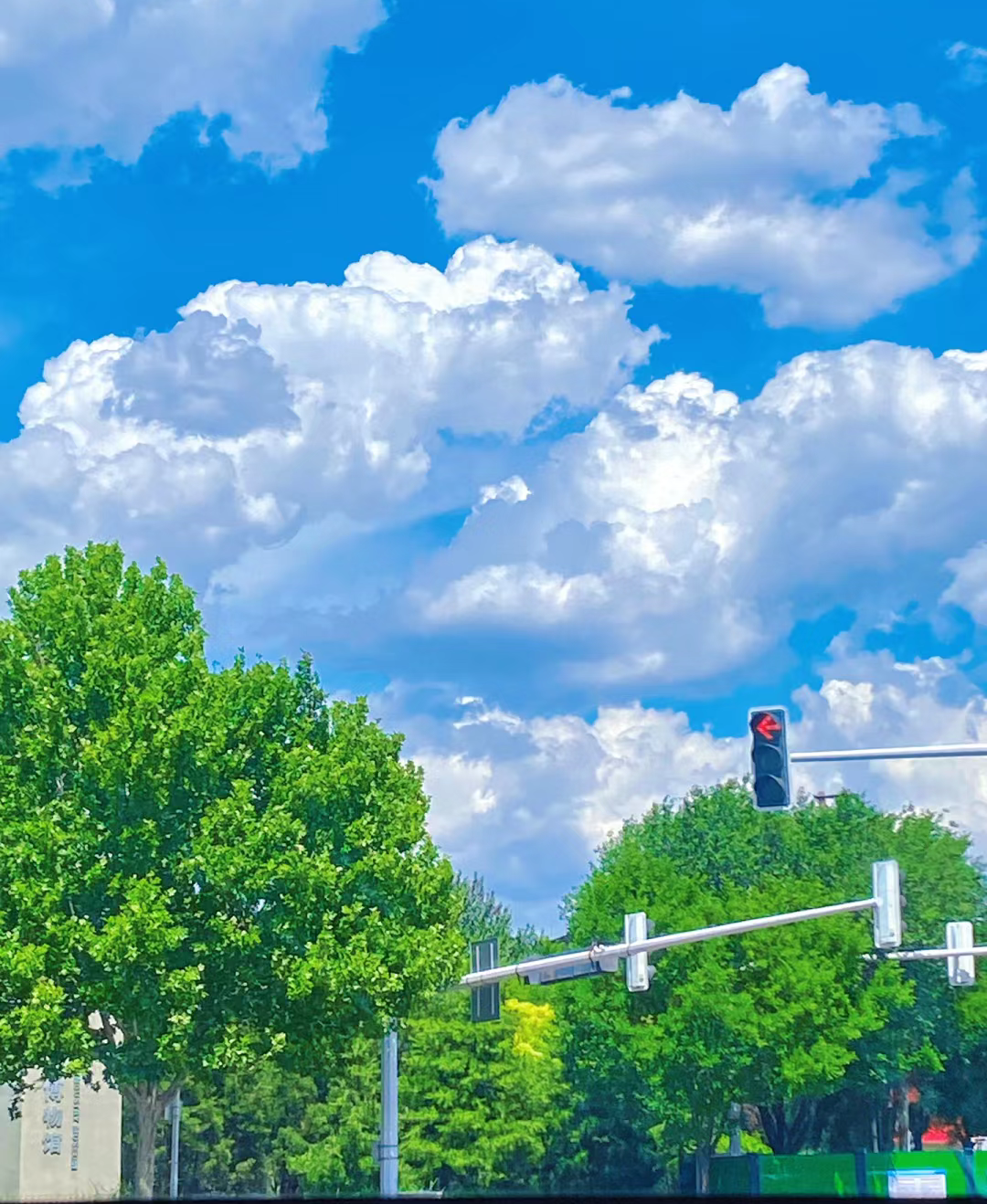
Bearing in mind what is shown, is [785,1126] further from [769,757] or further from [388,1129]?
[769,757]

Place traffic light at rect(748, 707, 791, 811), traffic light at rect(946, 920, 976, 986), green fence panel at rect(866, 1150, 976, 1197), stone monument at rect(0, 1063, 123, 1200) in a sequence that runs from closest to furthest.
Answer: traffic light at rect(748, 707, 791, 811), traffic light at rect(946, 920, 976, 986), stone monument at rect(0, 1063, 123, 1200), green fence panel at rect(866, 1150, 976, 1197)

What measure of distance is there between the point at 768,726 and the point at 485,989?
14.3m

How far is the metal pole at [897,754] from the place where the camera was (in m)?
23.7

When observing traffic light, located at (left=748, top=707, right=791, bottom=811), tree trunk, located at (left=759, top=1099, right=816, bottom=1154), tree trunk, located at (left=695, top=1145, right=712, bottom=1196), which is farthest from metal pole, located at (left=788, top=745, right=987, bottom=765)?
tree trunk, located at (left=759, top=1099, right=816, bottom=1154)

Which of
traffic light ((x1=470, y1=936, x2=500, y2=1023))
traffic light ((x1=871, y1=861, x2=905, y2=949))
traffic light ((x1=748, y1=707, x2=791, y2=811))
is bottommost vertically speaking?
traffic light ((x1=470, y1=936, x2=500, y2=1023))

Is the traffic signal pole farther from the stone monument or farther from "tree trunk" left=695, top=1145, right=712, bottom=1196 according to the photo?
"tree trunk" left=695, top=1145, right=712, bottom=1196

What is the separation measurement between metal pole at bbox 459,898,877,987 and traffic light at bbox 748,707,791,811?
10.9 meters

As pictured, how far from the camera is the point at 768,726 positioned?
924 inches

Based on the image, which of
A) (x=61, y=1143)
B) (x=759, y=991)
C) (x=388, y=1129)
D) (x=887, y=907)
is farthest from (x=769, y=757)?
(x=61, y=1143)

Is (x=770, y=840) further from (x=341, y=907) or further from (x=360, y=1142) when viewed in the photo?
(x=341, y=907)

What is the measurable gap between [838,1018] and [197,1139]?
28.2m

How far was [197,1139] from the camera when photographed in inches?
3071

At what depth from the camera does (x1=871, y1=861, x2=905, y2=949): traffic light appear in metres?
32.7

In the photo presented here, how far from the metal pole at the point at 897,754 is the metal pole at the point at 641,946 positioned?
10.2 m
